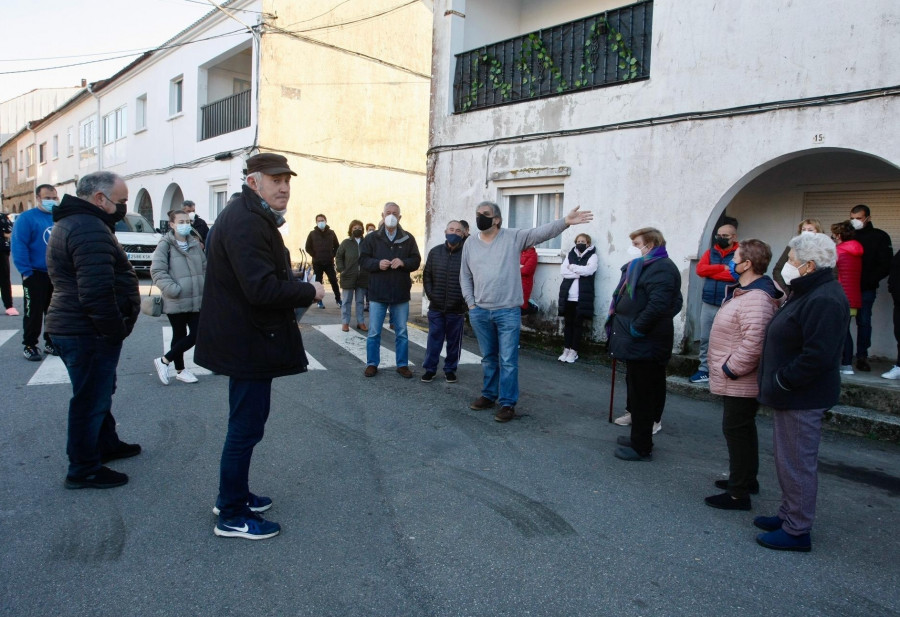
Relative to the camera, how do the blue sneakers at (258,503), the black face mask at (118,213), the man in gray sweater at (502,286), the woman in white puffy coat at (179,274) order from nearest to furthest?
the blue sneakers at (258,503), the black face mask at (118,213), the man in gray sweater at (502,286), the woman in white puffy coat at (179,274)

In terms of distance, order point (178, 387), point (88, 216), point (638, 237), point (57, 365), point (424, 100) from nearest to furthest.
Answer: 1. point (88, 216)
2. point (638, 237)
3. point (178, 387)
4. point (57, 365)
5. point (424, 100)

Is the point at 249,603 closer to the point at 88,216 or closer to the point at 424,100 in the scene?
the point at 88,216

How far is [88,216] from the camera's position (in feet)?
12.6

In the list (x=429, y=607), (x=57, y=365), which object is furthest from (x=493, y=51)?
(x=429, y=607)

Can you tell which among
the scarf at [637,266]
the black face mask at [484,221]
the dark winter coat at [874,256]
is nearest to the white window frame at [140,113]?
the black face mask at [484,221]

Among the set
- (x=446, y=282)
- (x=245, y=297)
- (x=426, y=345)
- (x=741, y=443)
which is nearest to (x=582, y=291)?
(x=426, y=345)

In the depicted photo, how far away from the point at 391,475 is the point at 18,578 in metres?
2.15

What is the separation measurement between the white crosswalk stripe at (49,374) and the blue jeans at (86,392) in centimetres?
268

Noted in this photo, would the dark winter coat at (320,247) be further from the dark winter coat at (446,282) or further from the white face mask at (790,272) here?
the white face mask at (790,272)

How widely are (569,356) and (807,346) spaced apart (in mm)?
5548

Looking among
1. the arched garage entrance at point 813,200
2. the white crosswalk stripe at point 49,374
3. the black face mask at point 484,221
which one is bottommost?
the white crosswalk stripe at point 49,374

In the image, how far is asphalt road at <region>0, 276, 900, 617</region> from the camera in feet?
9.64

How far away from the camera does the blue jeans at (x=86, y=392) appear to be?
3.91 m

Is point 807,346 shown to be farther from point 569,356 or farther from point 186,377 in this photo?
point 186,377
